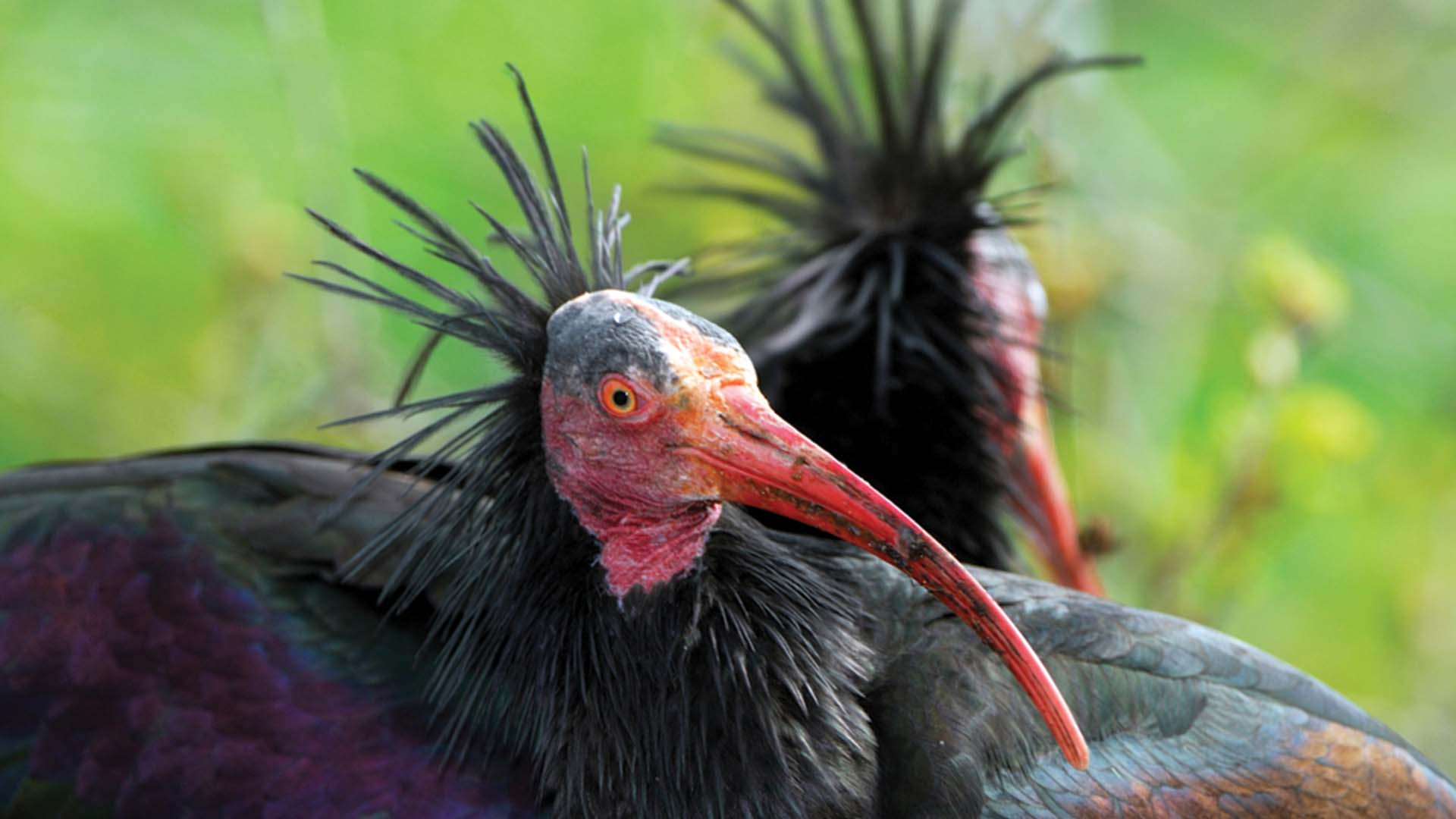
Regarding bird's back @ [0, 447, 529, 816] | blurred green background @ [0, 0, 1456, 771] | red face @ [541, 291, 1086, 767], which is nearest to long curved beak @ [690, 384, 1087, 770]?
red face @ [541, 291, 1086, 767]

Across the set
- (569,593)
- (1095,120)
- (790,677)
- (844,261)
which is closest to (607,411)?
(569,593)

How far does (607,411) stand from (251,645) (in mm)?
817

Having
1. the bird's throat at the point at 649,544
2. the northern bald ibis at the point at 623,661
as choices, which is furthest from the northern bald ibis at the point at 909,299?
the bird's throat at the point at 649,544

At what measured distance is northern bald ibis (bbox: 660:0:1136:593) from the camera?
3041mm

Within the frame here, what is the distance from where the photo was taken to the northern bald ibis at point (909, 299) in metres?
3.04

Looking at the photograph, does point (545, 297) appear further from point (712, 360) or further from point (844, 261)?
point (844, 261)

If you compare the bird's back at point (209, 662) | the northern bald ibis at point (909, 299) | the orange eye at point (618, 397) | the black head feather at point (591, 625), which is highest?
the northern bald ibis at point (909, 299)

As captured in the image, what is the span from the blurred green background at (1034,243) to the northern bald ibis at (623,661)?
3.59ft

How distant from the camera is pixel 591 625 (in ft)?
6.81

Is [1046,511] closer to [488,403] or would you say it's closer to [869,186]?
[869,186]

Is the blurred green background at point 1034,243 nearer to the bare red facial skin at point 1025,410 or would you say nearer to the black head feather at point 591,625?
the bare red facial skin at point 1025,410

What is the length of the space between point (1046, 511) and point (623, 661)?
1516mm

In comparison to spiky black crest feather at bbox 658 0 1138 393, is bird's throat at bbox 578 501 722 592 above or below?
below

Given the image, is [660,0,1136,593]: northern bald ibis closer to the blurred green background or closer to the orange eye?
the blurred green background
